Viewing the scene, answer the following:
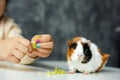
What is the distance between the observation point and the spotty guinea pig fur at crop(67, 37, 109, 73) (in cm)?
107

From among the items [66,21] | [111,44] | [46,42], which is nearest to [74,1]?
[66,21]

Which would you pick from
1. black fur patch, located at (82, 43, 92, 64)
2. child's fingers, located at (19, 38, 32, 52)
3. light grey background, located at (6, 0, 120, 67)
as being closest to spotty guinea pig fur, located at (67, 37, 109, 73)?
black fur patch, located at (82, 43, 92, 64)

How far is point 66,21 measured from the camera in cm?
302

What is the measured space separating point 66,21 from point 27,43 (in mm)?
1902

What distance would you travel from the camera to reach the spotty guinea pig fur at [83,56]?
1073 mm

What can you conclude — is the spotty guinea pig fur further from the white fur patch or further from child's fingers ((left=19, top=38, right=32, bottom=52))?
child's fingers ((left=19, top=38, right=32, bottom=52))

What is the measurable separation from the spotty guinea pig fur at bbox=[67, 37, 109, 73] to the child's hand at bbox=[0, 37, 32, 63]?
0.41 ft

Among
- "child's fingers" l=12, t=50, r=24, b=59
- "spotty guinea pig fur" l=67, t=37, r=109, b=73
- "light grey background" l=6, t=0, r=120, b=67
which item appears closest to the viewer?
"spotty guinea pig fur" l=67, t=37, r=109, b=73

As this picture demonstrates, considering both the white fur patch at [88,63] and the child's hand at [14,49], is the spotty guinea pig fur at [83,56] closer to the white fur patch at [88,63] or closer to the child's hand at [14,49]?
the white fur patch at [88,63]

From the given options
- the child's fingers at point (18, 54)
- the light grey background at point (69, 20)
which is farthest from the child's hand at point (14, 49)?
the light grey background at point (69, 20)

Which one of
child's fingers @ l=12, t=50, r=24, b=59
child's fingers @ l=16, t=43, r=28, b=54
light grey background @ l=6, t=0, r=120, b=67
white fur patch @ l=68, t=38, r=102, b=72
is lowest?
white fur patch @ l=68, t=38, r=102, b=72

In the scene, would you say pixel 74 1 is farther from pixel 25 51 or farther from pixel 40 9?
pixel 25 51

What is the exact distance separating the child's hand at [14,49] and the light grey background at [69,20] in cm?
167

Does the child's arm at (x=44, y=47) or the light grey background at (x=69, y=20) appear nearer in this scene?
the child's arm at (x=44, y=47)
